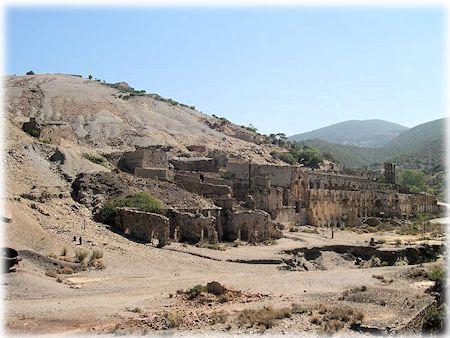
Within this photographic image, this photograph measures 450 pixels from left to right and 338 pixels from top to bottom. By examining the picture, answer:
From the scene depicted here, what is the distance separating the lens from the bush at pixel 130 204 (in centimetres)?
2614

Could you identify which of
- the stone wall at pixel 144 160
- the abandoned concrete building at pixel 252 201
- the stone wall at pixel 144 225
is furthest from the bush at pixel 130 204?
the stone wall at pixel 144 160

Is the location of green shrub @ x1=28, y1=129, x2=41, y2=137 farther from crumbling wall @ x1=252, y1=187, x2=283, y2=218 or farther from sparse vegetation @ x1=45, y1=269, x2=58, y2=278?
sparse vegetation @ x1=45, y1=269, x2=58, y2=278

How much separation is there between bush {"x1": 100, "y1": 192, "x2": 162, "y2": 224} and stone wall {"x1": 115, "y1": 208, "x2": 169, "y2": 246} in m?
0.52

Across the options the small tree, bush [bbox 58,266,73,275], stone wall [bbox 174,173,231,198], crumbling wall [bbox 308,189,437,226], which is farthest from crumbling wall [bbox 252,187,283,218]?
the small tree

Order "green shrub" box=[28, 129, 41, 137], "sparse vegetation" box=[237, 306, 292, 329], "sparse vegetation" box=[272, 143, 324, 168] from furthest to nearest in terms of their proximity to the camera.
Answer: "sparse vegetation" box=[272, 143, 324, 168]
"green shrub" box=[28, 129, 41, 137]
"sparse vegetation" box=[237, 306, 292, 329]

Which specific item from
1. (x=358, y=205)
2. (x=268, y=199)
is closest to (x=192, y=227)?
(x=268, y=199)

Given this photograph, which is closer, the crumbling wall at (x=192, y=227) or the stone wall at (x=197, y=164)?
the crumbling wall at (x=192, y=227)

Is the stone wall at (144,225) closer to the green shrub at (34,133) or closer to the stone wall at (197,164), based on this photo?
the green shrub at (34,133)

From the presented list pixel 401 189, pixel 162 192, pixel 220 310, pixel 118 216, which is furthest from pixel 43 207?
pixel 401 189

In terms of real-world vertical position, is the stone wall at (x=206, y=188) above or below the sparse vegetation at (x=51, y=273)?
above

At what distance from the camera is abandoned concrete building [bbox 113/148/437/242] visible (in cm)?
2772

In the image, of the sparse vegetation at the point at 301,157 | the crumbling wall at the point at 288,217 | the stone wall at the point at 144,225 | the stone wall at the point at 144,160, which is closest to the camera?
the stone wall at the point at 144,225

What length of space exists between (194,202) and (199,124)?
5251 centimetres

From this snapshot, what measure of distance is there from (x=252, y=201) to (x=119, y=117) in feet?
127
